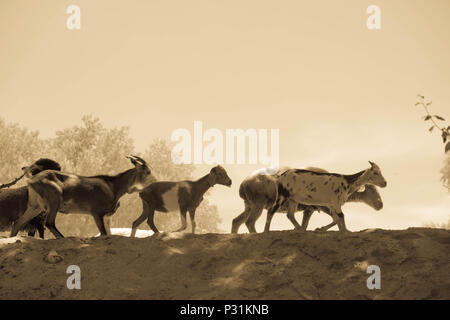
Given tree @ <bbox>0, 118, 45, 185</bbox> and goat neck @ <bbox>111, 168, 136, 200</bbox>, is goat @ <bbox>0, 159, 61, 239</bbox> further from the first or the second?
tree @ <bbox>0, 118, 45, 185</bbox>

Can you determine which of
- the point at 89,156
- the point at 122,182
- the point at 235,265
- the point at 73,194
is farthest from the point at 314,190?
the point at 89,156

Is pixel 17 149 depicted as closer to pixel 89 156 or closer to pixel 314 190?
pixel 89 156

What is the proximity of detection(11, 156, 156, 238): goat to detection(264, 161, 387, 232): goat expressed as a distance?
3.94m

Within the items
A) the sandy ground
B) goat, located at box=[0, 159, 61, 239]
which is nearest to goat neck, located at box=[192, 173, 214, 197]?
the sandy ground

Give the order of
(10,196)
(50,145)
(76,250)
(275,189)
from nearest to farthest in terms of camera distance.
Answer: (76,250) → (275,189) → (10,196) → (50,145)

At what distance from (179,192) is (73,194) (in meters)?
3.06

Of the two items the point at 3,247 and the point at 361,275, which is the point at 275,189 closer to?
the point at 361,275

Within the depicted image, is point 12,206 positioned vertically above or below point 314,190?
below

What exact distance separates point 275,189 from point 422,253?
4176 millimetres

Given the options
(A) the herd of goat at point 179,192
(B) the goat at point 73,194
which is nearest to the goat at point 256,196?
(A) the herd of goat at point 179,192

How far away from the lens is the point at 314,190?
1510 cm

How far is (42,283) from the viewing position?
12.0 m

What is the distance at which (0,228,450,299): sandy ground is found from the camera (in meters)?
11.4

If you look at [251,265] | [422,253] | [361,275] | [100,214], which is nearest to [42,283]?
[100,214]
